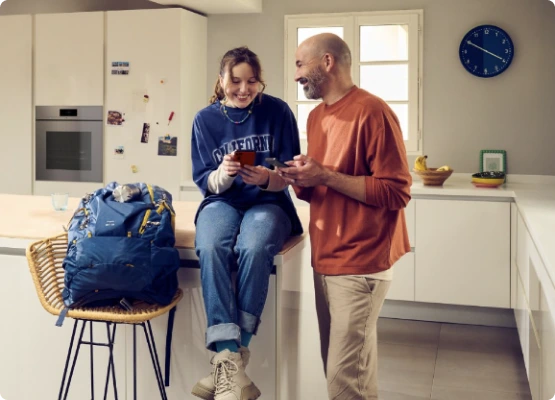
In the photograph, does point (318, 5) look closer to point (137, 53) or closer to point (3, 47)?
point (137, 53)

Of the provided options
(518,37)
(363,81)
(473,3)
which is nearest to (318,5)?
(363,81)

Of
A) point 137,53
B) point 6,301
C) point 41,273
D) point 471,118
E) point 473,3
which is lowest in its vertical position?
point 6,301

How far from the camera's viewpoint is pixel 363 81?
515 centimetres

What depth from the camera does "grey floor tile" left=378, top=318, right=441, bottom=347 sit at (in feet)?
13.9

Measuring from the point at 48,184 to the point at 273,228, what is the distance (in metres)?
3.64

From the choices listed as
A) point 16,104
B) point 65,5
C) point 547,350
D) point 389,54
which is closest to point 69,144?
point 16,104

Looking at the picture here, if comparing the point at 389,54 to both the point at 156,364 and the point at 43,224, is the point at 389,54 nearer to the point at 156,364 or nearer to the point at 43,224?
the point at 43,224

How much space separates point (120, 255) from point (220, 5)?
3409 mm

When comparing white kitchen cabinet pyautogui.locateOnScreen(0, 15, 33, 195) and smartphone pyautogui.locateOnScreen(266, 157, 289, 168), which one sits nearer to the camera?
smartphone pyautogui.locateOnScreen(266, 157, 289, 168)

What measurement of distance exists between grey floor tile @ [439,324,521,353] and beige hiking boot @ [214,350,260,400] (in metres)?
2.41

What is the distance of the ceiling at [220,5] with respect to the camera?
4969 millimetres

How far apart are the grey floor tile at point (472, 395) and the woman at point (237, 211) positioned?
139 cm

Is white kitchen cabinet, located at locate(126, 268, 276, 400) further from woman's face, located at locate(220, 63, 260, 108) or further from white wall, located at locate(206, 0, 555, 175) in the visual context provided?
white wall, located at locate(206, 0, 555, 175)

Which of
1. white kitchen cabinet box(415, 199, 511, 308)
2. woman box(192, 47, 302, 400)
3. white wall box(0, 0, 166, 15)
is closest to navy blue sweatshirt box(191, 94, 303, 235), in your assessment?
woman box(192, 47, 302, 400)
